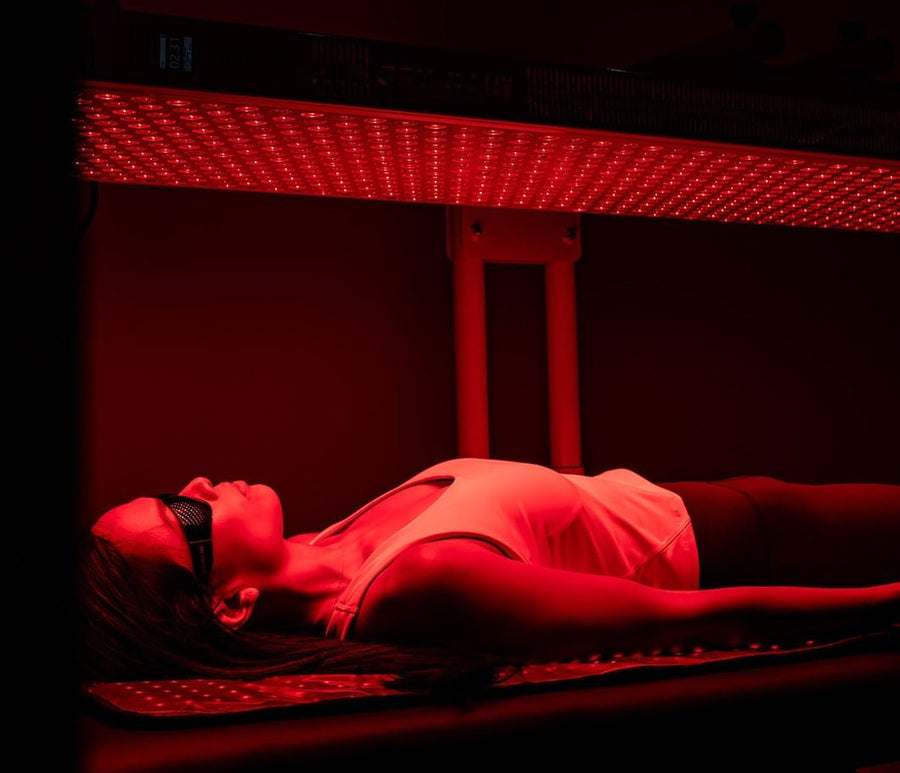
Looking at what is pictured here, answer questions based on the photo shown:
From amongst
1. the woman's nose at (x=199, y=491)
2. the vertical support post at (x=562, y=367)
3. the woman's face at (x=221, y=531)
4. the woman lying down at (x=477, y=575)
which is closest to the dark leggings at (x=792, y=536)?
the woman lying down at (x=477, y=575)

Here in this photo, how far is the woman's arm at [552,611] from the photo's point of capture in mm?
1133

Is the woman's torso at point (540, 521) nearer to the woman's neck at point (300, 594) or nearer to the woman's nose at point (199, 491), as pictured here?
the woman's neck at point (300, 594)

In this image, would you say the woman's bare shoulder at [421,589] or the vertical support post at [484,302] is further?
the vertical support post at [484,302]

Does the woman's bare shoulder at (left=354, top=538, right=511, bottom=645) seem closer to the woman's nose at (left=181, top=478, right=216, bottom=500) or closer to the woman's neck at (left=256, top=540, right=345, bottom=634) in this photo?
the woman's neck at (left=256, top=540, right=345, bottom=634)

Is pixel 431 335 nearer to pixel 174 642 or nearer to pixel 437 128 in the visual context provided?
pixel 437 128

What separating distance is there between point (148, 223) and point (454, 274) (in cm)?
75

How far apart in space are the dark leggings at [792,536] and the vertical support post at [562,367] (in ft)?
1.57

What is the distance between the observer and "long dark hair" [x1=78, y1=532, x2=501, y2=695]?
1.16 meters

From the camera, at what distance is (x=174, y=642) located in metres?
1.22

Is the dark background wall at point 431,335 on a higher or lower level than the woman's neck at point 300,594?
higher

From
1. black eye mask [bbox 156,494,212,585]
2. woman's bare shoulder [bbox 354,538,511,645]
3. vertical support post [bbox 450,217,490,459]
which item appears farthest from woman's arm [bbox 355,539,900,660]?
Result: vertical support post [bbox 450,217,490,459]

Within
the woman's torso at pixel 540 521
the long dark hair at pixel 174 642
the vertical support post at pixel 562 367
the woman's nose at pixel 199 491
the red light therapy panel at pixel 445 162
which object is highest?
the red light therapy panel at pixel 445 162

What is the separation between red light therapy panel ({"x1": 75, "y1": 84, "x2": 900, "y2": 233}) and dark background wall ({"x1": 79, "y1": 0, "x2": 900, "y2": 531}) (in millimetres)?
466

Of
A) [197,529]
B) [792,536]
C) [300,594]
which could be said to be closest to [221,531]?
[197,529]
